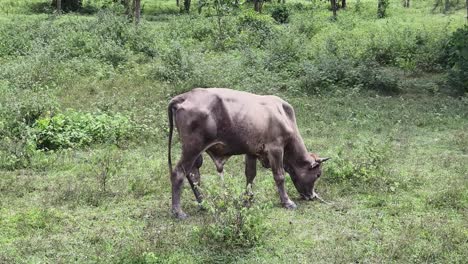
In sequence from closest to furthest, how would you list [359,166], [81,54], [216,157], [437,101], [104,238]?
1. [104,238]
2. [216,157]
3. [359,166]
4. [437,101]
5. [81,54]

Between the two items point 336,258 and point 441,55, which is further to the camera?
point 441,55

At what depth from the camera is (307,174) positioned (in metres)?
8.15

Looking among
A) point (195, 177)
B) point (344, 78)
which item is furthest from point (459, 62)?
point (195, 177)

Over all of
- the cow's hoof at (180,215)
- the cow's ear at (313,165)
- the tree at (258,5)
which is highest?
the tree at (258,5)

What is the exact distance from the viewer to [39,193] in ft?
27.2

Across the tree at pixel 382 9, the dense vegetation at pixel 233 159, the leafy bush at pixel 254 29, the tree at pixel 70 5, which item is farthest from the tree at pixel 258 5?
the tree at pixel 70 5

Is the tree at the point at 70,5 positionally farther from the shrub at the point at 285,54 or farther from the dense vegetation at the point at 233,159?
the shrub at the point at 285,54

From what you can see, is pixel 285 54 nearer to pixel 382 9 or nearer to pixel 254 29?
pixel 254 29

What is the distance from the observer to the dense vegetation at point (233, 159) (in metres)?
6.41

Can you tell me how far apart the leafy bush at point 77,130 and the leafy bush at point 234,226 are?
4884mm

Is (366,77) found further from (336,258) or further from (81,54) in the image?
(336,258)

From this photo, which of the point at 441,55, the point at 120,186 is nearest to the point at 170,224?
the point at 120,186

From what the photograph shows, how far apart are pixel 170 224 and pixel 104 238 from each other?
2.75ft

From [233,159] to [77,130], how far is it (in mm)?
3037
